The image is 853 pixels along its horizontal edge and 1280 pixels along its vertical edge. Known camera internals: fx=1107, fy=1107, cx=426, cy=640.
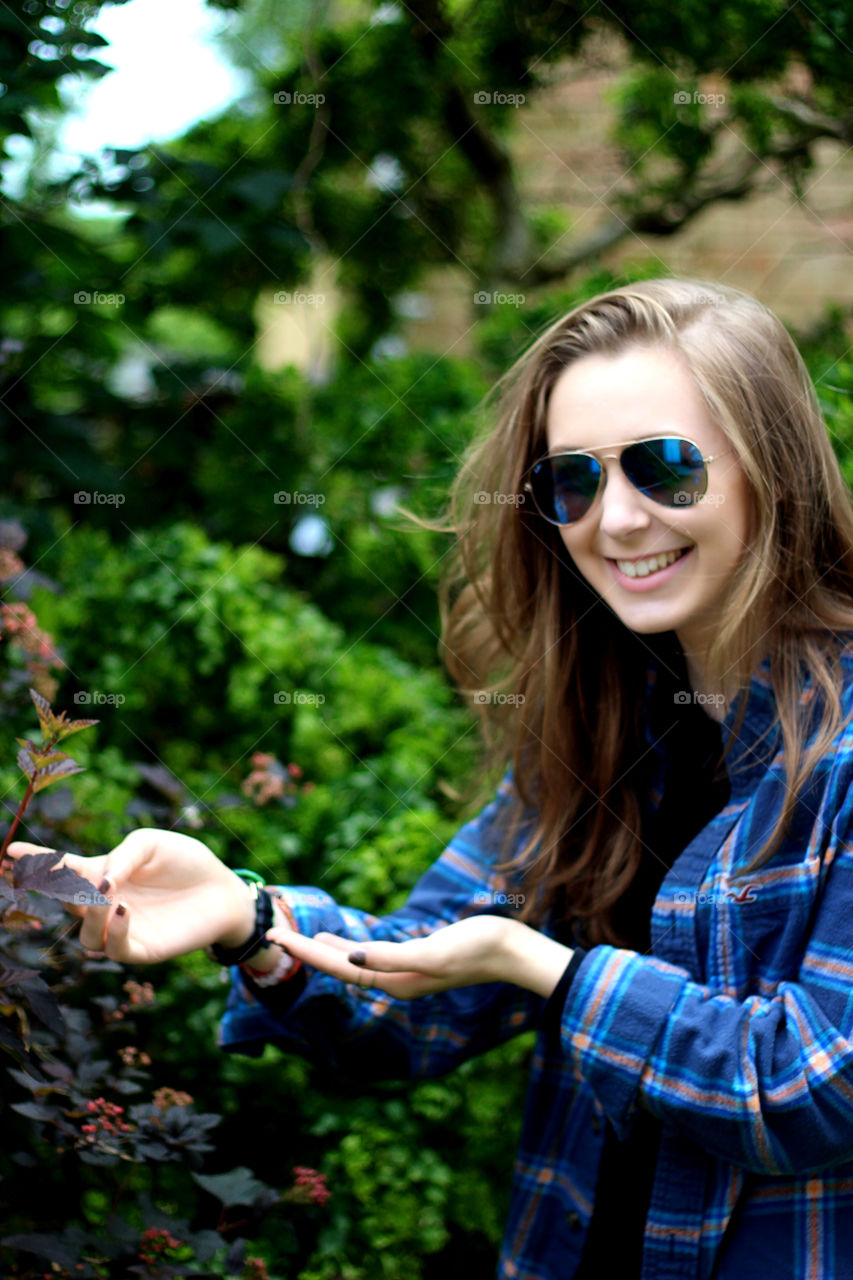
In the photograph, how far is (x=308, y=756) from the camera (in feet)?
7.79

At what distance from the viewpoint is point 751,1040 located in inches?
48.2

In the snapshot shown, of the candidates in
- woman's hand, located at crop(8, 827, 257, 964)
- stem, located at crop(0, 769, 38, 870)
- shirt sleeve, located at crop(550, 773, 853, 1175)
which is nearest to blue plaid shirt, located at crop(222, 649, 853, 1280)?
shirt sleeve, located at crop(550, 773, 853, 1175)

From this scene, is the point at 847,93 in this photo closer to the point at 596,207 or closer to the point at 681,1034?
the point at 596,207

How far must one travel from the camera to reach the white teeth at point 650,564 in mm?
1462

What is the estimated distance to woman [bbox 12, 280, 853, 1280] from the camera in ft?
4.19

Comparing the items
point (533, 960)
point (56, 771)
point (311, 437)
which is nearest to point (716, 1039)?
point (533, 960)

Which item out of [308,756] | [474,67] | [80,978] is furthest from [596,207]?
[80,978]

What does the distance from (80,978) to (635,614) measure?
0.97m

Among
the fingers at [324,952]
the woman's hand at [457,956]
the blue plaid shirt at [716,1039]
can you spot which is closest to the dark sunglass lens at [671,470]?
the blue plaid shirt at [716,1039]

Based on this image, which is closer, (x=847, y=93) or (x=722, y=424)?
(x=722, y=424)

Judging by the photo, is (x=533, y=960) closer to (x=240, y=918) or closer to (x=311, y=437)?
(x=240, y=918)

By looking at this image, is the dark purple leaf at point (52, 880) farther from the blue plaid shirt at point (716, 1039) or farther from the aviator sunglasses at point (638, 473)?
the aviator sunglasses at point (638, 473)

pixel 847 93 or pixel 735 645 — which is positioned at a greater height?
pixel 847 93

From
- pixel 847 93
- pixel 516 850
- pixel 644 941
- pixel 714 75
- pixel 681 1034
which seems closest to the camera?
pixel 681 1034
